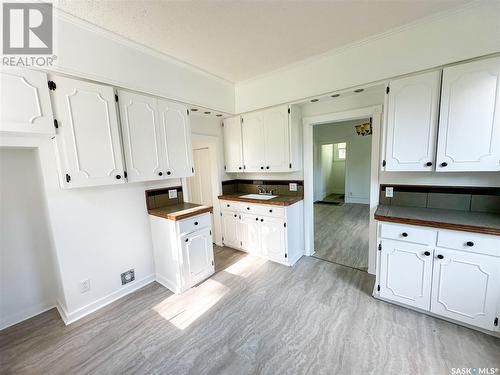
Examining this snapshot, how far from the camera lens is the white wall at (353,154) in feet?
20.0

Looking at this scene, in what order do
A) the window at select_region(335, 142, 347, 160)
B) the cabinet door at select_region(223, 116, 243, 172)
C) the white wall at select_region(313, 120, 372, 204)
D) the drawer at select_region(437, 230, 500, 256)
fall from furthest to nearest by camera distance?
the window at select_region(335, 142, 347, 160) < the white wall at select_region(313, 120, 372, 204) < the cabinet door at select_region(223, 116, 243, 172) < the drawer at select_region(437, 230, 500, 256)

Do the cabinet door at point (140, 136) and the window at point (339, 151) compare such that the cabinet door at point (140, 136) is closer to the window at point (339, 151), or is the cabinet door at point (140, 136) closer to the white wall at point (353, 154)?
the white wall at point (353, 154)

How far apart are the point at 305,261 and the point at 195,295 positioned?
1620mm

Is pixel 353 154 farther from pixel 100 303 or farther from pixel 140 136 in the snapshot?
pixel 100 303

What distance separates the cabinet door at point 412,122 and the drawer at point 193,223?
2.15 metres

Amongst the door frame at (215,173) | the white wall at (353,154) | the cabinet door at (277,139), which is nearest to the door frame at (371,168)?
the cabinet door at (277,139)

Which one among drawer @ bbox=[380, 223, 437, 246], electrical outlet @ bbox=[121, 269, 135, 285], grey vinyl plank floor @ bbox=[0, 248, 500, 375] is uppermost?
drawer @ bbox=[380, 223, 437, 246]

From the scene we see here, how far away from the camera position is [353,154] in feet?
20.6

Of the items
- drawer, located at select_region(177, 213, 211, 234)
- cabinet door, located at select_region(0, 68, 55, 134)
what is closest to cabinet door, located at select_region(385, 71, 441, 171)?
drawer, located at select_region(177, 213, 211, 234)

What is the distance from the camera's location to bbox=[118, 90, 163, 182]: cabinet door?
80.8 inches

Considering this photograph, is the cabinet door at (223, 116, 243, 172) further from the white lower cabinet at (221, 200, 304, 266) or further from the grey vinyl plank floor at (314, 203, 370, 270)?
the grey vinyl plank floor at (314, 203, 370, 270)

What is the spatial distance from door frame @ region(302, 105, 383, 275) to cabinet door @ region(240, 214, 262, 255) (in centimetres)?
77

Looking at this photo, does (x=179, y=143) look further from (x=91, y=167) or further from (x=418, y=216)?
(x=418, y=216)

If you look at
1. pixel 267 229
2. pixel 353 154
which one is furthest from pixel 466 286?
pixel 353 154
